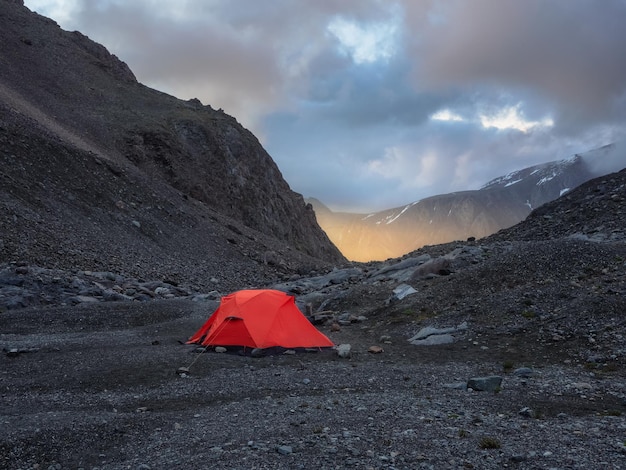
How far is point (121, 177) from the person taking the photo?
3947 centimetres

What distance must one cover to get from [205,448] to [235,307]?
8251 millimetres

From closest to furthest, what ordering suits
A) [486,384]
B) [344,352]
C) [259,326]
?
1. [486,384]
2. [344,352]
3. [259,326]

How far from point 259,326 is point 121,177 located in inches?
1161

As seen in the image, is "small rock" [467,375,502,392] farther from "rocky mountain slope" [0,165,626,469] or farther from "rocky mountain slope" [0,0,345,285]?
"rocky mountain slope" [0,0,345,285]

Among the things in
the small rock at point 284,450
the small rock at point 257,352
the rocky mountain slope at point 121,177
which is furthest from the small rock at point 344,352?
the rocky mountain slope at point 121,177

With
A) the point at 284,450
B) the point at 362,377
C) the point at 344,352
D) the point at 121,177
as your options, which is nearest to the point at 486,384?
the point at 362,377

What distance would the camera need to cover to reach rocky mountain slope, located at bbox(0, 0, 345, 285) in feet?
92.8

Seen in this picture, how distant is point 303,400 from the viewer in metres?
9.55

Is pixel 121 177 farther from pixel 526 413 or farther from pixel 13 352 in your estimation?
pixel 526 413

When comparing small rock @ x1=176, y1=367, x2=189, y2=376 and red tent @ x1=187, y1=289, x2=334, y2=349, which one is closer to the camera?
small rock @ x1=176, y1=367, x2=189, y2=376

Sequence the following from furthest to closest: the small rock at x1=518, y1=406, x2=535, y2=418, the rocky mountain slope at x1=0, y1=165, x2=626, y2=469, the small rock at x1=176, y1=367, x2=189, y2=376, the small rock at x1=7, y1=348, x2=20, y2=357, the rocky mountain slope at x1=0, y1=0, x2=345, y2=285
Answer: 1. the rocky mountain slope at x1=0, y1=0, x2=345, y2=285
2. the small rock at x1=7, y1=348, x2=20, y2=357
3. the small rock at x1=176, y1=367, x2=189, y2=376
4. the small rock at x1=518, y1=406, x2=535, y2=418
5. the rocky mountain slope at x1=0, y1=165, x2=626, y2=469

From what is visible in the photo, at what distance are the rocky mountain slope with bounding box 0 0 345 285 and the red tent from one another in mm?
12168

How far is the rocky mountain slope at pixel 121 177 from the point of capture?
28281mm

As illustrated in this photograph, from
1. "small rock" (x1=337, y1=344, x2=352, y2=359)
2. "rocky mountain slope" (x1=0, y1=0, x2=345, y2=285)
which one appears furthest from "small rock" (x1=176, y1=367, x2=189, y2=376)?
"rocky mountain slope" (x1=0, y1=0, x2=345, y2=285)
